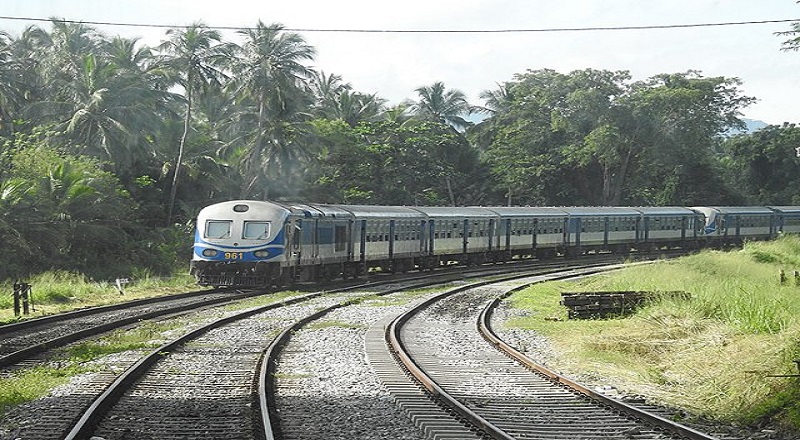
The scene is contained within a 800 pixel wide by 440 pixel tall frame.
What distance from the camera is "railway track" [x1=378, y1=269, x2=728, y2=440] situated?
835cm

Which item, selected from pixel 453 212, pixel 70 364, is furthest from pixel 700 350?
pixel 453 212

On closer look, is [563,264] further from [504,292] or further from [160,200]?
[160,200]

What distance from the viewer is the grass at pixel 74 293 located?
20719 millimetres

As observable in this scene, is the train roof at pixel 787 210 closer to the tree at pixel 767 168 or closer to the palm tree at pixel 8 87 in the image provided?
the tree at pixel 767 168

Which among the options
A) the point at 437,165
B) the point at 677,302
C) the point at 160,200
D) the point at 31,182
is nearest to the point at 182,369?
the point at 677,302

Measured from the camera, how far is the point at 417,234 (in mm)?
34250

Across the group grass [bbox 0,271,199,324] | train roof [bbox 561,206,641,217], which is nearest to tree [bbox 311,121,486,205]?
train roof [bbox 561,206,641,217]

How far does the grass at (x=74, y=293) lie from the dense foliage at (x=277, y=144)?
5.87 meters

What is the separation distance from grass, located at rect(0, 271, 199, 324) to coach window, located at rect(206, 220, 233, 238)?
1.70 metres

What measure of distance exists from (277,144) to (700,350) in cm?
3993

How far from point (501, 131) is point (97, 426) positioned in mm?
61295

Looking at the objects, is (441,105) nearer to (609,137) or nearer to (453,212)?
(609,137)

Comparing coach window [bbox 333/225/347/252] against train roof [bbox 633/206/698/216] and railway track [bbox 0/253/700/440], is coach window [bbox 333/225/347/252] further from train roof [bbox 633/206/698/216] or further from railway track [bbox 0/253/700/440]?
train roof [bbox 633/206/698/216]

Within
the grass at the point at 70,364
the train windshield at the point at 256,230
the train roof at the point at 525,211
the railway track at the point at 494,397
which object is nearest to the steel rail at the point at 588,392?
the railway track at the point at 494,397
